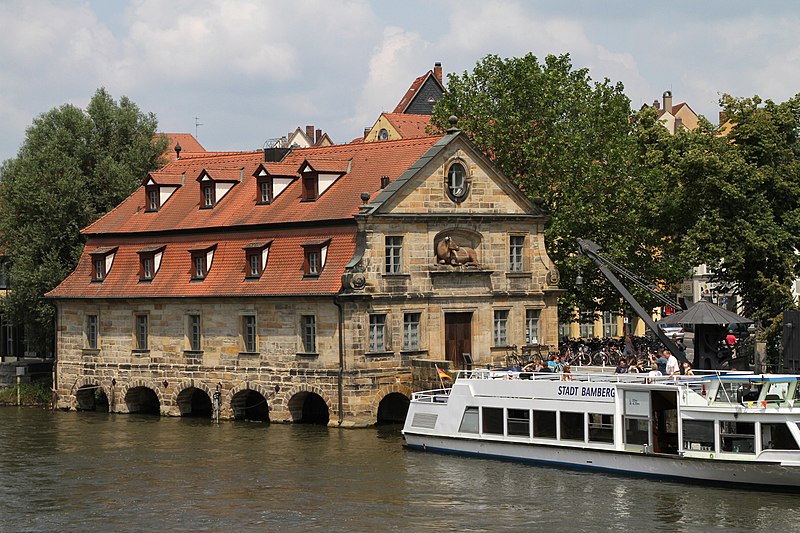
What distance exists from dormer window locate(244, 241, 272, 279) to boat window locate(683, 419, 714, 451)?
2145 cm

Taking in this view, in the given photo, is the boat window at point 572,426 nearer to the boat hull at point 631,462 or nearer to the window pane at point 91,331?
the boat hull at point 631,462

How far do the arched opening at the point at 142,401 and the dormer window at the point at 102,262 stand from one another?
17.6 feet

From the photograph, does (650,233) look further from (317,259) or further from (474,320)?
(317,259)

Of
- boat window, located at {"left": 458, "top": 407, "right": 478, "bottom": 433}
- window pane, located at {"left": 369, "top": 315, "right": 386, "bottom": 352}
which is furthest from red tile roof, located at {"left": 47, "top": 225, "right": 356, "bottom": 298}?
boat window, located at {"left": 458, "top": 407, "right": 478, "bottom": 433}

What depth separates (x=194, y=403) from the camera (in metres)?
66.8

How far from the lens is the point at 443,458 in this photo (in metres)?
50.7

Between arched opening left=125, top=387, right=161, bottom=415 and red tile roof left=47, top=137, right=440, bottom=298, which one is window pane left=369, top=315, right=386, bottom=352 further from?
arched opening left=125, top=387, right=161, bottom=415

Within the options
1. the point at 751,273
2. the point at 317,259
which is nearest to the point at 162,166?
the point at 317,259

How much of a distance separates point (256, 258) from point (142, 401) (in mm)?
9682

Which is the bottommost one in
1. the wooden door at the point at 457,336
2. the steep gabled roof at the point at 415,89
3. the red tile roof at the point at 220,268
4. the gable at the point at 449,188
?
the wooden door at the point at 457,336

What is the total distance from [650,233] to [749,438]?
1043 inches

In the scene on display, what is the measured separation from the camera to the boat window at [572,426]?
48.1m

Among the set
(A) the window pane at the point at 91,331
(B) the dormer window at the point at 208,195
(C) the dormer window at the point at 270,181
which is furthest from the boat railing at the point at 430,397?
(A) the window pane at the point at 91,331

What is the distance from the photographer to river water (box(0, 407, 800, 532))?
39.8m
